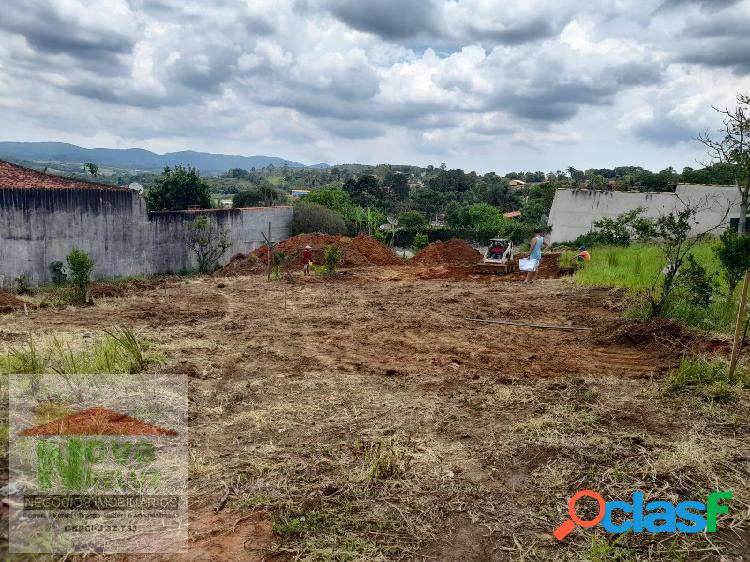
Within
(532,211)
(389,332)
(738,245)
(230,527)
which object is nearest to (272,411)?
(230,527)

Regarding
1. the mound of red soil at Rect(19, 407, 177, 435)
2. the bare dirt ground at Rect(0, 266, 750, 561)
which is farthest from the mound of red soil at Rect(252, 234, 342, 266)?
the mound of red soil at Rect(19, 407, 177, 435)

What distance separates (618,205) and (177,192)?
24.2 meters

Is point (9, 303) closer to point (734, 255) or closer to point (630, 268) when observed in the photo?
point (734, 255)

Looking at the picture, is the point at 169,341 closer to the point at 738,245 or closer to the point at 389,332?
the point at 389,332

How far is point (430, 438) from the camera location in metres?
4.49

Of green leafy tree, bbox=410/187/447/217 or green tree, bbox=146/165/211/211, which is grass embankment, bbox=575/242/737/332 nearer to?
green tree, bbox=146/165/211/211

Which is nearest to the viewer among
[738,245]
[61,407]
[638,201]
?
[61,407]

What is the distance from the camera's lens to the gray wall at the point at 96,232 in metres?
14.8

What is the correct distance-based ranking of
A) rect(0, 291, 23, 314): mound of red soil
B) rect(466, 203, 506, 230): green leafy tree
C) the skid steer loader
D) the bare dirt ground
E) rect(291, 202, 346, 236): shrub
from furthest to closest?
rect(466, 203, 506, 230): green leafy tree → rect(291, 202, 346, 236): shrub → the skid steer loader → rect(0, 291, 23, 314): mound of red soil → the bare dirt ground

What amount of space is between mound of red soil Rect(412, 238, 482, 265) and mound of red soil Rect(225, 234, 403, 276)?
1.23 metres

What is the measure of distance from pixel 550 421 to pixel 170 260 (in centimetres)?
1748

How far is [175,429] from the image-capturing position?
4512 millimetres

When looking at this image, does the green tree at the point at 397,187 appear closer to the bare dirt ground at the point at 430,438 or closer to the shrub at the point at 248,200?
the shrub at the point at 248,200

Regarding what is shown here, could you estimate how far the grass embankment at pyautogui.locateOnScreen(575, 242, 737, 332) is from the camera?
8078mm
